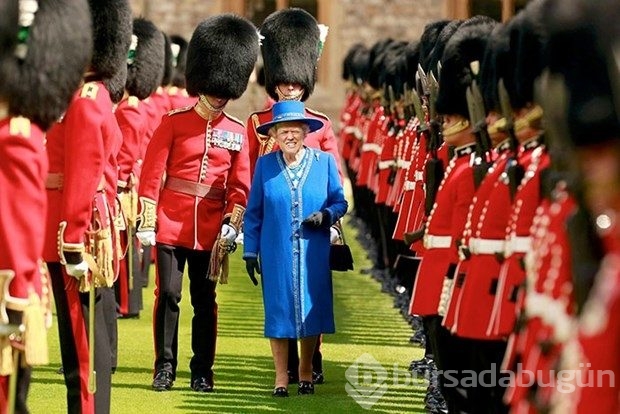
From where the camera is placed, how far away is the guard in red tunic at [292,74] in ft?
30.9

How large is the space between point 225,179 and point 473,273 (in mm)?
2680

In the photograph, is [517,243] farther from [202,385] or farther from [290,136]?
[202,385]

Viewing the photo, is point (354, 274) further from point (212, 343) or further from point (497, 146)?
point (497, 146)

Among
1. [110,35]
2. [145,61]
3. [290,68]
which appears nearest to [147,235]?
[110,35]

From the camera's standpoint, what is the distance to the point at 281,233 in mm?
8703

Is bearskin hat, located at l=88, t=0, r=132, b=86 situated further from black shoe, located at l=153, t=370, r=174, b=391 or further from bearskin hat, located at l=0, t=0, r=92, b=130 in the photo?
black shoe, located at l=153, t=370, r=174, b=391

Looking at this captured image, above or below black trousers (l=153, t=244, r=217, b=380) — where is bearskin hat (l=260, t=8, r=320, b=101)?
above

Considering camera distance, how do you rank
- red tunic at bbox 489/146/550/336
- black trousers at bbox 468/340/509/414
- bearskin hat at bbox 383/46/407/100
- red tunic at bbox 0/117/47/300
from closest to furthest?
red tunic at bbox 0/117/47/300 → red tunic at bbox 489/146/550/336 → black trousers at bbox 468/340/509/414 → bearskin hat at bbox 383/46/407/100

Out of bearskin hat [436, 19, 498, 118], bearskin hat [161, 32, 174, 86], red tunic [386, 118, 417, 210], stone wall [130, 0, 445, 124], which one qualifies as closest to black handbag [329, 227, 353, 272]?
bearskin hat [436, 19, 498, 118]

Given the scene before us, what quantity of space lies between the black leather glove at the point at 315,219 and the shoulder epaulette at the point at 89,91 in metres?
1.71

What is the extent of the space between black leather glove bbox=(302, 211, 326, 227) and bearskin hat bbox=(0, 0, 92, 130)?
2505mm

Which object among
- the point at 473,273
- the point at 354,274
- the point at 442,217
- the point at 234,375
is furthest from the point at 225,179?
the point at 354,274

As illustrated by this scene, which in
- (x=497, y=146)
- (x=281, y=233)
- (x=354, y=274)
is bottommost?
(x=354, y=274)

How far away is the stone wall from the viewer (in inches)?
992
